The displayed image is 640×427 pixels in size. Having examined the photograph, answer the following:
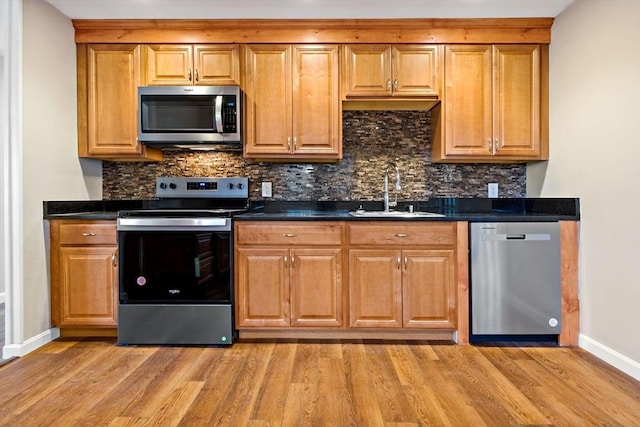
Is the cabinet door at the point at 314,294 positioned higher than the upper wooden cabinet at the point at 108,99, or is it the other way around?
the upper wooden cabinet at the point at 108,99

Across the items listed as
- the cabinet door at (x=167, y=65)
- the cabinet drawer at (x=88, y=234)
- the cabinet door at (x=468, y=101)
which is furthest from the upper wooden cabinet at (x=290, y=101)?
the cabinet drawer at (x=88, y=234)

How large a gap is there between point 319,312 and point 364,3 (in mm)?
2102

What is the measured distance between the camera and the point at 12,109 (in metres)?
2.46

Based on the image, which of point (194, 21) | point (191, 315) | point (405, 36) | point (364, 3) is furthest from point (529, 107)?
point (191, 315)

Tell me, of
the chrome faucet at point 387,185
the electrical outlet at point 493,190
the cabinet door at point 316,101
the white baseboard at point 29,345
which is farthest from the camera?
the electrical outlet at point 493,190

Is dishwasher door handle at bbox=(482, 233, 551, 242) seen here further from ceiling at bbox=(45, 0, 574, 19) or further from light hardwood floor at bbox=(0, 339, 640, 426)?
ceiling at bbox=(45, 0, 574, 19)

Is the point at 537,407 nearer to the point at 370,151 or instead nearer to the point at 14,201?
the point at 370,151

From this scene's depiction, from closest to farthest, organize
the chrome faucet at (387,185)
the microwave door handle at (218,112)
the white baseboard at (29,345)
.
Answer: the white baseboard at (29,345), the microwave door handle at (218,112), the chrome faucet at (387,185)

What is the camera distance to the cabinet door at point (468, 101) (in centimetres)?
291

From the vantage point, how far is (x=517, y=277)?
2594 millimetres

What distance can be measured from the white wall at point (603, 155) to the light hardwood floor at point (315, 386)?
0.27 meters

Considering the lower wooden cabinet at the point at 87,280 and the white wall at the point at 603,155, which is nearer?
the white wall at the point at 603,155

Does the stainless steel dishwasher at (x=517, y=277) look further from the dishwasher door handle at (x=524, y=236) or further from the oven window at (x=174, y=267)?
the oven window at (x=174, y=267)

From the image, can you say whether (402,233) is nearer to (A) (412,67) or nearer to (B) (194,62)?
(A) (412,67)
